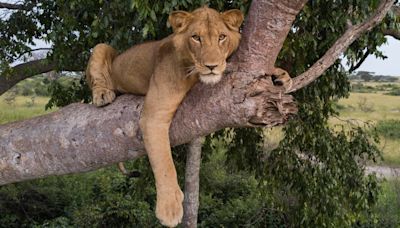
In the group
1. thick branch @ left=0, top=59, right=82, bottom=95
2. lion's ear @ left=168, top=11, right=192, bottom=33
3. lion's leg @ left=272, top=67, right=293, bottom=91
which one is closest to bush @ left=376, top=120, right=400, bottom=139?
thick branch @ left=0, top=59, right=82, bottom=95

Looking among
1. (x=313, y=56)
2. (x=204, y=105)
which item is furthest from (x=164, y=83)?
(x=313, y=56)

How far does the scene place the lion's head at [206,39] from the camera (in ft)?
6.34

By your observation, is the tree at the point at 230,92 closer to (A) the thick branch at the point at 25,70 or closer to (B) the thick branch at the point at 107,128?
(B) the thick branch at the point at 107,128

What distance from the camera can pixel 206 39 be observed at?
1.97m

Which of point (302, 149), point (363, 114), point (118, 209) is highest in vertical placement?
point (302, 149)

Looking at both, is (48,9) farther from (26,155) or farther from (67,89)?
(26,155)

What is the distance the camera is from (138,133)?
7.20ft

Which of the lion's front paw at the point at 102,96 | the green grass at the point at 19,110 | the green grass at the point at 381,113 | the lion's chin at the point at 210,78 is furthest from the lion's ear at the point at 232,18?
the green grass at the point at 19,110

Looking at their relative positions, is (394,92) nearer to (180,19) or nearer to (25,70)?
(25,70)

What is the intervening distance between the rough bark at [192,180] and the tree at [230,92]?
2.62 ft

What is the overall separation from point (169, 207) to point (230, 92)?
0.57 m

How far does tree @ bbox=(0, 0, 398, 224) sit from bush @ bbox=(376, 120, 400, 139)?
11106 millimetres

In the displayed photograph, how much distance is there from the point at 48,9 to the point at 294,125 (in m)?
2.46

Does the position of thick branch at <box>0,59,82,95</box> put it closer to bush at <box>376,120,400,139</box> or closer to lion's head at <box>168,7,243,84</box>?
lion's head at <box>168,7,243,84</box>
